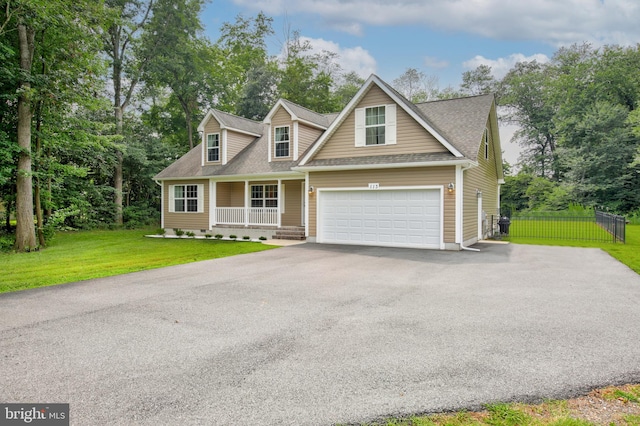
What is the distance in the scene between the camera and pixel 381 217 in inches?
540

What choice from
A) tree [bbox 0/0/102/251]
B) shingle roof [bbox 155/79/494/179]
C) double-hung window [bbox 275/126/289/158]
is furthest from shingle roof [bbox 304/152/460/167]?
tree [bbox 0/0/102/251]

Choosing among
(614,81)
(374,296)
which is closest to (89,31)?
(374,296)

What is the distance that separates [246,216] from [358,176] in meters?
6.37

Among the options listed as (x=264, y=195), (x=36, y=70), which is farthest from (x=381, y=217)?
(x=36, y=70)

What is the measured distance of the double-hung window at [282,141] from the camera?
58.0 feet

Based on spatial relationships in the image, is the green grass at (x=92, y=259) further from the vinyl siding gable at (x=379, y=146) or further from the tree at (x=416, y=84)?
the tree at (x=416, y=84)

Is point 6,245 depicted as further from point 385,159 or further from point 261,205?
point 385,159

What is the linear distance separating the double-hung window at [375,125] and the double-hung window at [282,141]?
4.78 m

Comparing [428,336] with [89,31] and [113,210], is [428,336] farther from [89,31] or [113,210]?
[113,210]

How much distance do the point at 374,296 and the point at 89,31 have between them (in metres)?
15.9

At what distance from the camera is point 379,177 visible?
Result: 13.6 metres

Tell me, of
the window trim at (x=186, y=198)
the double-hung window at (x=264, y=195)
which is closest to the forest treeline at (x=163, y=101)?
Answer: the window trim at (x=186, y=198)

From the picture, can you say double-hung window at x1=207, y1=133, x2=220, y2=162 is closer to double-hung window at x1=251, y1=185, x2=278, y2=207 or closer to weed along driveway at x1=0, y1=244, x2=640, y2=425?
double-hung window at x1=251, y1=185, x2=278, y2=207

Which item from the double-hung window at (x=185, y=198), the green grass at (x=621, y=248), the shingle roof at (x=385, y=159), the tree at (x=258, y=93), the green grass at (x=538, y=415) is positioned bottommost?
the green grass at (x=538, y=415)
